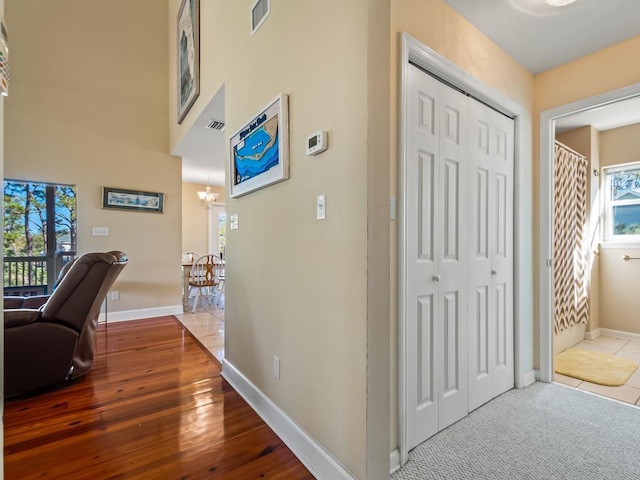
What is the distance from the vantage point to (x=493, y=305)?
208cm

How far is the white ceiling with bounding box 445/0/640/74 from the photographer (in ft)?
5.69

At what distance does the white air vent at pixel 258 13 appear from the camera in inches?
72.3

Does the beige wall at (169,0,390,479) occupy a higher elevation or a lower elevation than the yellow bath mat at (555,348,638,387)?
higher

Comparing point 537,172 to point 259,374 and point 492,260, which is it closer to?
point 492,260

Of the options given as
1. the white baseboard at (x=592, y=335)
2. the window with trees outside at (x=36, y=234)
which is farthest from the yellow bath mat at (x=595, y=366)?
the window with trees outside at (x=36, y=234)

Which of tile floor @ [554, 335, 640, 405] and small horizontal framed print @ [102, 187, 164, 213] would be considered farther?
small horizontal framed print @ [102, 187, 164, 213]

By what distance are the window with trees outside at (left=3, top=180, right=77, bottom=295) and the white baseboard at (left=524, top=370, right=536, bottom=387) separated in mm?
5068

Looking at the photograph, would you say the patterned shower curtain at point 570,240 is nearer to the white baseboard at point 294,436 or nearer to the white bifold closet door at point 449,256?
the white bifold closet door at point 449,256

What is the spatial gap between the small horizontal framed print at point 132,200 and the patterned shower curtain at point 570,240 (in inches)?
192

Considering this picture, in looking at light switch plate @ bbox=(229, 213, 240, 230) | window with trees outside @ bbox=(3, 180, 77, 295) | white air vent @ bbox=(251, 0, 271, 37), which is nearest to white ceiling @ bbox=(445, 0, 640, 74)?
white air vent @ bbox=(251, 0, 271, 37)

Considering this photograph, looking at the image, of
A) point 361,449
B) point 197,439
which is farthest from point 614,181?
point 197,439

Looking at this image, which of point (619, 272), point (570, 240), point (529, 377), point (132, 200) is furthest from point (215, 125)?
point (619, 272)

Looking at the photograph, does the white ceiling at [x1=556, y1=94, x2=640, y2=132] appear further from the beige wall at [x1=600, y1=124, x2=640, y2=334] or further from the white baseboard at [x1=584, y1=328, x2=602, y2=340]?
the white baseboard at [x1=584, y1=328, x2=602, y2=340]

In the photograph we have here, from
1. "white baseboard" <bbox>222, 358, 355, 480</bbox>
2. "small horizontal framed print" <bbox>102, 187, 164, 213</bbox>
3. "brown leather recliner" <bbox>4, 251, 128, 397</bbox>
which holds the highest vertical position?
"small horizontal framed print" <bbox>102, 187, 164, 213</bbox>
